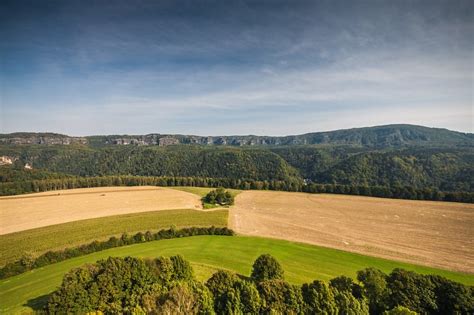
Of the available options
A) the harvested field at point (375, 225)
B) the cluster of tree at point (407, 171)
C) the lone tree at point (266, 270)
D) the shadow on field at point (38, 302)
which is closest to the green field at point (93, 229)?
the harvested field at point (375, 225)

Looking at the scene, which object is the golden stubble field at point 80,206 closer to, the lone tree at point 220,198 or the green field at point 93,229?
the lone tree at point 220,198

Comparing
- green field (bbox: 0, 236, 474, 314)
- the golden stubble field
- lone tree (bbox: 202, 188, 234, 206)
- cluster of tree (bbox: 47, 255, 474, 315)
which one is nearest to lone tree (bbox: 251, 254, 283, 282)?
cluster of tree (bbox: 47, 255, 474, 315)

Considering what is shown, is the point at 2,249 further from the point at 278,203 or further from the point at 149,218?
the point at 278,203

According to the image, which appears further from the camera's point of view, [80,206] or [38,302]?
[80,206]

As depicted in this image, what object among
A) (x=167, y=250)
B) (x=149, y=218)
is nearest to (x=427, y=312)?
(x=167, y=250)

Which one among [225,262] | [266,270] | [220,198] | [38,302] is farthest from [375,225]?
[38,302]

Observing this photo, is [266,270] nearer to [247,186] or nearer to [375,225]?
[375,225]
